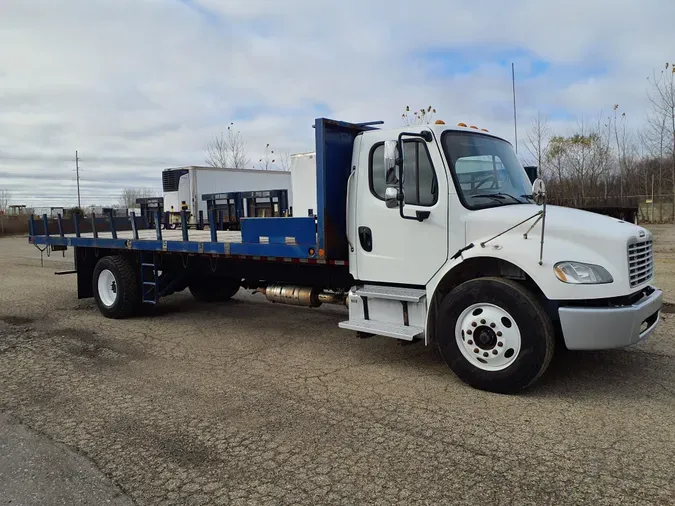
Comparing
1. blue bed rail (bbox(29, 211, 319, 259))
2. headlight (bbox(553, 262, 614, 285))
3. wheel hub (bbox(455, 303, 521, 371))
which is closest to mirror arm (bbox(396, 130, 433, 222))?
wheel hub (bbox(455, 303, 521, 371))

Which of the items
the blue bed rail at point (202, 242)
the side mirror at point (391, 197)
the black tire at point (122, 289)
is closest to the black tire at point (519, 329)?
the side mirror at point (391, 197)

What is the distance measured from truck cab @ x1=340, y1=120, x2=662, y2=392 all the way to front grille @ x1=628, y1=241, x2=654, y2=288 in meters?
0.02

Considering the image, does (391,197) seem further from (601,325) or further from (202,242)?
(202,242)

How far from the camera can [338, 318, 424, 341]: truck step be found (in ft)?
17.4

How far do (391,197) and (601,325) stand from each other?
2.18 metres

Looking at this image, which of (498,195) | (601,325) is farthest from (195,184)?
(601,325)

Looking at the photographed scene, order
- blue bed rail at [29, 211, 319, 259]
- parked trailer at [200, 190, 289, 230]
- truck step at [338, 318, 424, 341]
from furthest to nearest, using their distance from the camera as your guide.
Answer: parked trailer at [200, 190, 289, 230], blue bed rail at [29, 211, 319, 259], truck step at [338, 318, 424, 341]

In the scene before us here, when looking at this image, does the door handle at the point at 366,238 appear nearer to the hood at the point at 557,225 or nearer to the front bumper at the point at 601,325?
the hood at the point at 557,225

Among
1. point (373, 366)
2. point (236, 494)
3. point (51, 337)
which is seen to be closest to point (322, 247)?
point (373, 366)

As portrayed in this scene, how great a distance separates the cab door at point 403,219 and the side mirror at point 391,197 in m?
0.12

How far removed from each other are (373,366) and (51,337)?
4.67 metres

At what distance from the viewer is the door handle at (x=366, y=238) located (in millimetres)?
5844

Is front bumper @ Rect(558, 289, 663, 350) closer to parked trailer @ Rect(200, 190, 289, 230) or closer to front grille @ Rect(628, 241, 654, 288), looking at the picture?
front grille @ Rect(628, 241, 654, 288)

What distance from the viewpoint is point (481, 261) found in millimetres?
5145
